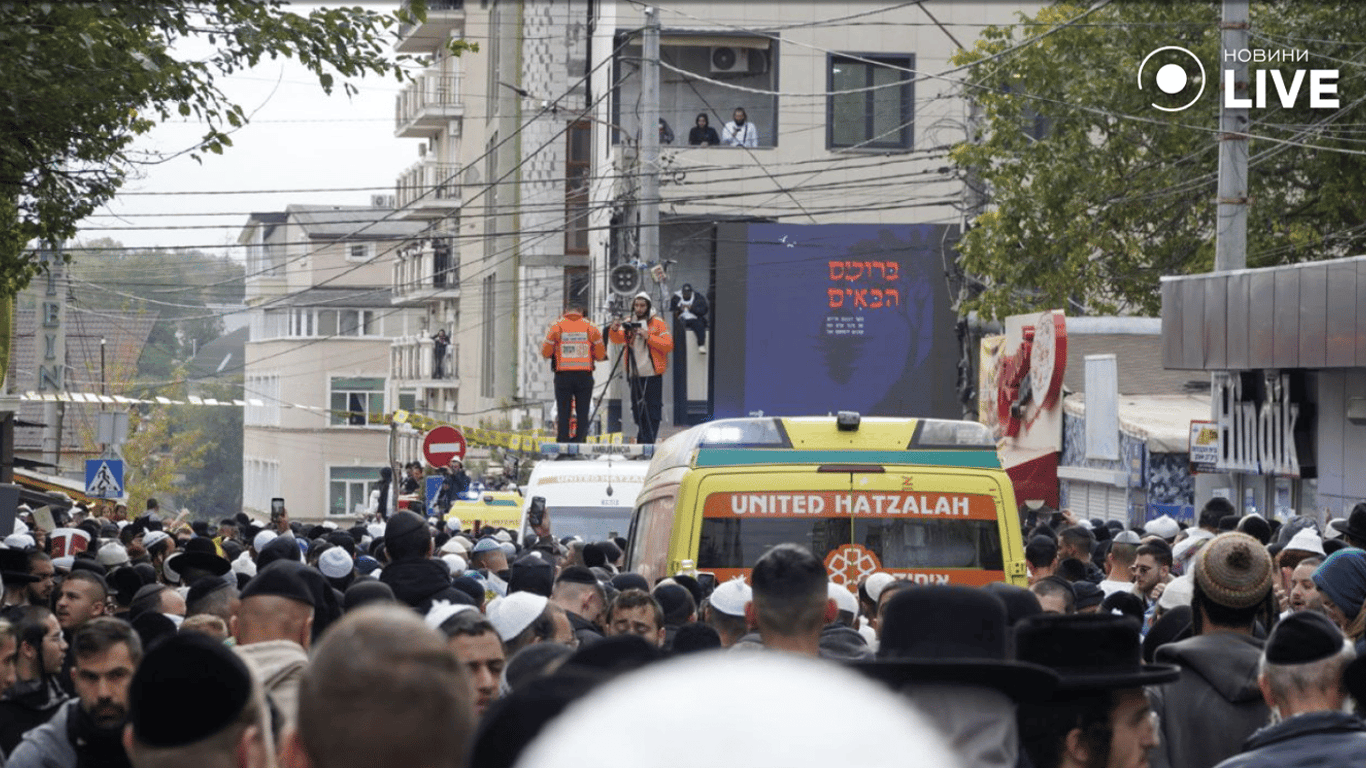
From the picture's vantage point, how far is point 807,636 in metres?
5.31

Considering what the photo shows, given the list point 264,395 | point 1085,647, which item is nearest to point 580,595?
point 1085,647

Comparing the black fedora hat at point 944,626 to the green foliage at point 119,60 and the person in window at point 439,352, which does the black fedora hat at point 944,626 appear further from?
the person in window at point 439,352

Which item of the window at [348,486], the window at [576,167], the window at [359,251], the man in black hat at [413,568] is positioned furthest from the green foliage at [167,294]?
the man in black hat at [413,568]

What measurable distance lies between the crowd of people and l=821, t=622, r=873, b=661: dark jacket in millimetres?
17

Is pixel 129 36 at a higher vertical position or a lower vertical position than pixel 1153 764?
higher

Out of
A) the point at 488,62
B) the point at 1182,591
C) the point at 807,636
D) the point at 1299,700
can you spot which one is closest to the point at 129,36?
the point at 1182,591

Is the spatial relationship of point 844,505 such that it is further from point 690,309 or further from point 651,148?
point 690,309

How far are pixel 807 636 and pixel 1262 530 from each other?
783 cm

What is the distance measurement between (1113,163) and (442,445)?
13930 mm

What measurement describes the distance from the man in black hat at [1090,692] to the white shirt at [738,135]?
44.6 m

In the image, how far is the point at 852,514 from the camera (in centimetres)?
1106

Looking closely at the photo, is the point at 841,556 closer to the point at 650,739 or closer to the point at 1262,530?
the point at 1262,530

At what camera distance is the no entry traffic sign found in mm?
30016

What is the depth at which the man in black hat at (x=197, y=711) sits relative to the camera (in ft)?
11.6
